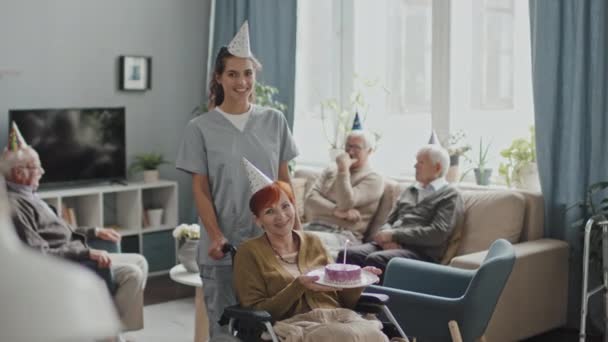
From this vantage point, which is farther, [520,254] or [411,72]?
[411,72]

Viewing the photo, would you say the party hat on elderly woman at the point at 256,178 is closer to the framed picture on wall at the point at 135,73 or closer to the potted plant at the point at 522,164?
the potted plant at the point at 522,164

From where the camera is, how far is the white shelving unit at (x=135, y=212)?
561 centimetres

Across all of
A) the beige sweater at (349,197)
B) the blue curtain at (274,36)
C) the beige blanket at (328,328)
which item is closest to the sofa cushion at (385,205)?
the beige sweater at (349,197)

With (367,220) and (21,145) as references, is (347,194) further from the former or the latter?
(21,145)

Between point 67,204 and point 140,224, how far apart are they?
51 cm

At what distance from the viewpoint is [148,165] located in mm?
5949

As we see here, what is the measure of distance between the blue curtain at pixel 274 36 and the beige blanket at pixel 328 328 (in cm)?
318

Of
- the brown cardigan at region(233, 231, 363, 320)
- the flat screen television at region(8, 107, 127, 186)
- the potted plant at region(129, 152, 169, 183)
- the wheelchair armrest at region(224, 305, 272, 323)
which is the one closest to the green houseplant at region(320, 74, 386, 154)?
the potted plant at region(129, 152, 169, 183)

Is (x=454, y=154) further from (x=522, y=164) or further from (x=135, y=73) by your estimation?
(x=135, y=73)

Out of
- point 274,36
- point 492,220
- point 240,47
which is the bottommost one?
point 492,220

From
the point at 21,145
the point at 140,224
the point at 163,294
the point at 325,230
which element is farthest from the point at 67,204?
the point at 325,230

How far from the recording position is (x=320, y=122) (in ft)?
19.6

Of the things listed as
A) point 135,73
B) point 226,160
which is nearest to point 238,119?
point 226,160

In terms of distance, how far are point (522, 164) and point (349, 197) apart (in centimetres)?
95
